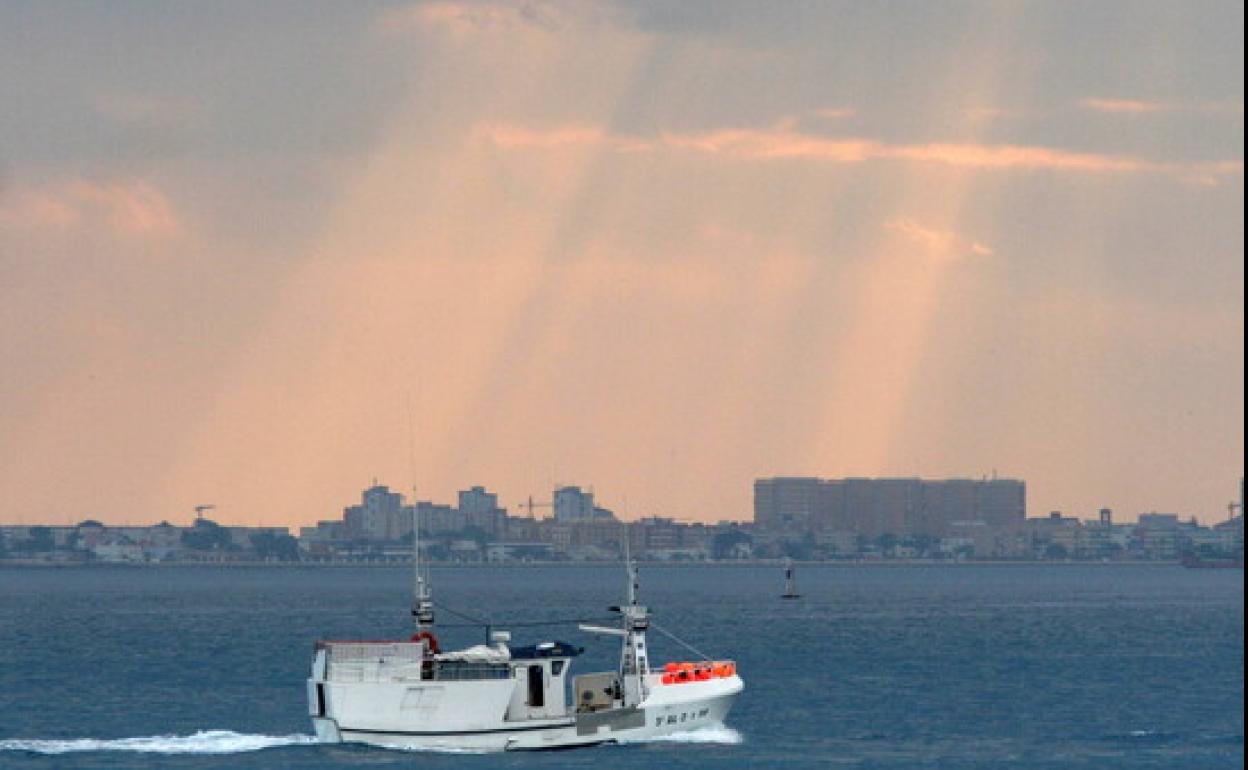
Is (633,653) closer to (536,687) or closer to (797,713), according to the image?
(536,687)

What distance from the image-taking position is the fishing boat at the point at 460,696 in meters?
101

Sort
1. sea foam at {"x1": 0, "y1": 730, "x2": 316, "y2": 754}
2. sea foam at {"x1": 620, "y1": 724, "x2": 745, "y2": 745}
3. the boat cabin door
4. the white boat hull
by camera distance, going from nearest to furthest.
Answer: the white boat hull → the boat cabin door → sea foam at {"x1": 620, "y1": 724, "x2": 745, "y2": 745} → sea foam at {"x1": 0, "y1": 730, "x2": 316, "y2": 754}

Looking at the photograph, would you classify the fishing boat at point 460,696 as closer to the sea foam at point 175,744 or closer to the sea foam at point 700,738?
the sea foam at point 700,738

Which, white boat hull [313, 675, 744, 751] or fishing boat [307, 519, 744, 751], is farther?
white boat hull [313, 675, 744, 751]

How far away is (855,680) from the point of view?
6078 inches

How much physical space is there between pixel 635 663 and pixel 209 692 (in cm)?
4994

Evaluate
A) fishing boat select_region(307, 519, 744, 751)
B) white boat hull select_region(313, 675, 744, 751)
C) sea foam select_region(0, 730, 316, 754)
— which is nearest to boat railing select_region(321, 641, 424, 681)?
fishing boat select_region(307, 519, 744, 751)

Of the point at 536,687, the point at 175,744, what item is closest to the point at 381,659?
the point at 536,687

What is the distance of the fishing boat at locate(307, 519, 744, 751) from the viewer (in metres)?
101

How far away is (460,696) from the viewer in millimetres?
101188

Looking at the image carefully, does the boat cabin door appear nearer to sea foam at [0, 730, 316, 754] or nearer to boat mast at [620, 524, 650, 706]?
boat mast at [620, 524, 650, 706]

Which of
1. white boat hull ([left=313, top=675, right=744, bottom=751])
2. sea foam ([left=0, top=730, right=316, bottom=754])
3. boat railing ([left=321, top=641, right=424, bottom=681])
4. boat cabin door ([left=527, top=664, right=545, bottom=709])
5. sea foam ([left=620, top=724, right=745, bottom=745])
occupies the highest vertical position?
boat railing ([left=321, top=641, right=424, bottom=681])

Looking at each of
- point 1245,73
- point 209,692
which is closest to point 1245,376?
point 1245,73

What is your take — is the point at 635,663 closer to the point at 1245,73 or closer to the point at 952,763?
the point at 952,763
